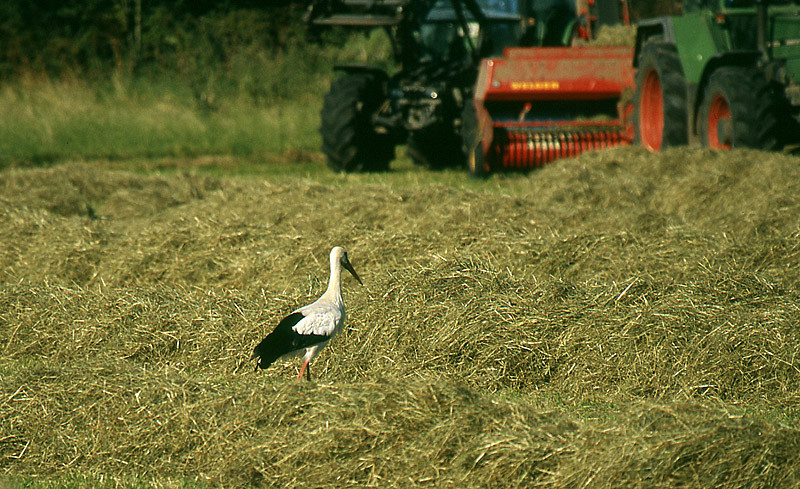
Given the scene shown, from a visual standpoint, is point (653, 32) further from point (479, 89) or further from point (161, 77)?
point (161, 77)

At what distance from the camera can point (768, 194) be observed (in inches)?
343

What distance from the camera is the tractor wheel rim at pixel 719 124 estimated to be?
445 inches

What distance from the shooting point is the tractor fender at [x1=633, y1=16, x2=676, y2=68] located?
42.9 feet

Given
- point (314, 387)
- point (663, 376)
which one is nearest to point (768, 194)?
point (663, 376)

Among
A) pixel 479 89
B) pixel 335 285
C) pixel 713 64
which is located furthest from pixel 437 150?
pixel 335 285

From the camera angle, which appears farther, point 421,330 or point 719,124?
point 719,124

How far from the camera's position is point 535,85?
13.1m

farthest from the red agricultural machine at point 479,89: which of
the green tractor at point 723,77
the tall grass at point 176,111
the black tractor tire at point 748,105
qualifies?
the tall grass at point 176,111

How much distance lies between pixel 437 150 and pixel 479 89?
253 centimetres

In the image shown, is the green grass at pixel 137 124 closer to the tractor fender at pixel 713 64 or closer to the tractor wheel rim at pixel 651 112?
the tractor wheel rim at pixel 651 112

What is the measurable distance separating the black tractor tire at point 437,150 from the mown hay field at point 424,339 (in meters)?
5.34

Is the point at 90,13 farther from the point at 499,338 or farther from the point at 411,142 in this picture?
the point at 499,338

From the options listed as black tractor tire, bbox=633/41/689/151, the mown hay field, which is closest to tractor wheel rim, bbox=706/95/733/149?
black tractor tire, bbox=633/41/689/151

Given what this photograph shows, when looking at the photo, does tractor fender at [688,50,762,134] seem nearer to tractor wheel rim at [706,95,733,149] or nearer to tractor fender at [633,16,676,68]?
tractor wheel rim at [706,95,733,149]
